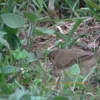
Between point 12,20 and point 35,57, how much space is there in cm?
30

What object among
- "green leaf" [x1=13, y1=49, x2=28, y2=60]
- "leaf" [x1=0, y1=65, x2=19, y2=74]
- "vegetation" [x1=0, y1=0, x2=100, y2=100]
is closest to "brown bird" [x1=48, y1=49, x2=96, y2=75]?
"vegetation" [x1=0, y1=0, x2=100, y2=100]

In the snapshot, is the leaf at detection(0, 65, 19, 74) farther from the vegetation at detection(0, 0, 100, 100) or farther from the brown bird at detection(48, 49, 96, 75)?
the brown bird at detection(48, 49, 96, 75)

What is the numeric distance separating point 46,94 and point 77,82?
26cm

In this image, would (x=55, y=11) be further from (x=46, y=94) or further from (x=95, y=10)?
(x=46, y=94)

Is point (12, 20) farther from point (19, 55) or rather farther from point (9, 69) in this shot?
point (9, 69)

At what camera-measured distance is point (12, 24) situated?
331cm

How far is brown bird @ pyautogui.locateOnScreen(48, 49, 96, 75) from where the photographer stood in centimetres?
320

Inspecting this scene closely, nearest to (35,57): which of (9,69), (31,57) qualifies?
(31,57)

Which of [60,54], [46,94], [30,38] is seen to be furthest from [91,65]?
[46,94]

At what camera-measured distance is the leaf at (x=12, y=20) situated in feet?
10.8

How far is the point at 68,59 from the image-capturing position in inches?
129

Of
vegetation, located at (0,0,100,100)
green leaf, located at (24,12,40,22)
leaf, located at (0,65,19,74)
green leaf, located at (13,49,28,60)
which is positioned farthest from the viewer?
green leaf, located at (24,12,40,22)

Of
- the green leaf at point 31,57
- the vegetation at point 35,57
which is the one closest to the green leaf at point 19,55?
the vegetation at point 35,57

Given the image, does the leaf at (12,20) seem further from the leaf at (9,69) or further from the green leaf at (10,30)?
the leaf at (9,69)
